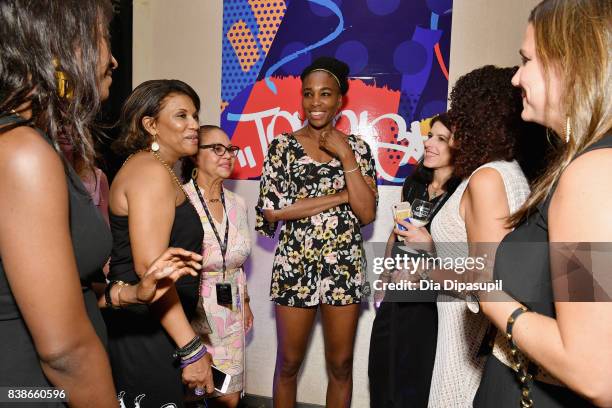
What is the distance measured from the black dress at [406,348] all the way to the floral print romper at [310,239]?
12.0 inches

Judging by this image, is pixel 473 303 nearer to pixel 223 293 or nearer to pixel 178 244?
pixel 178 244

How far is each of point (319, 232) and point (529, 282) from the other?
6.00 feet

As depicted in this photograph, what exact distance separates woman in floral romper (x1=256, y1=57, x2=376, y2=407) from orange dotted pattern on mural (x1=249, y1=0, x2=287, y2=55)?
84 cm

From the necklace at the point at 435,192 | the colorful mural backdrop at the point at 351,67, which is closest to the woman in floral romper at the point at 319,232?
the necklace at the point at 435,192

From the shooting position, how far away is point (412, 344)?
260 cm

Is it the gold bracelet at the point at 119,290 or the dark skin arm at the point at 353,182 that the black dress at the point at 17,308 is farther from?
the dark skin arm at the point at 353,182

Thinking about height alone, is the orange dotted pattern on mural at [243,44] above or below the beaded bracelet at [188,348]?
above

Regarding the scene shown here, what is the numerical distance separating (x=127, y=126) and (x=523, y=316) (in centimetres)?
186

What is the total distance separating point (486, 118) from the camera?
1.92 metres

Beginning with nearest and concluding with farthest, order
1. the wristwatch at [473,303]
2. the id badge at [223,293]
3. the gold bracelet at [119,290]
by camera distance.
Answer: the wristwatch at [473,303], the gold bracelet at [119,290], the id badge at [223,293]

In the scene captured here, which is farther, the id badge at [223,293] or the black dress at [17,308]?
the id badge at [223,293]

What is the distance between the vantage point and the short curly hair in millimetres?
1871

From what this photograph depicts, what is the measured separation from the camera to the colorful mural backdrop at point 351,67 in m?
3.43

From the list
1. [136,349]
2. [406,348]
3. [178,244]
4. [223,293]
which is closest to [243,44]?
[223,293]
